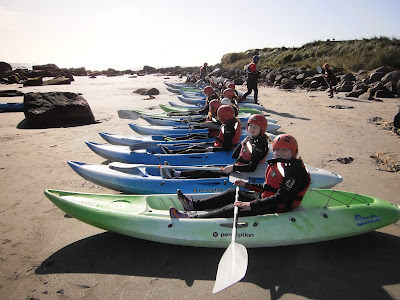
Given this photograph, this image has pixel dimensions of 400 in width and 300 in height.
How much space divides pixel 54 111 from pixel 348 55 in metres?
23.7

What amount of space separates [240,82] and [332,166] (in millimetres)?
19339

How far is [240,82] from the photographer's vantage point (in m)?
24.6

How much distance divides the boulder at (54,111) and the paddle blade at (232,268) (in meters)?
9.51

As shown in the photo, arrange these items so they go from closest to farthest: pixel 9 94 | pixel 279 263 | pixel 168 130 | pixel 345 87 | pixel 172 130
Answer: pixel 279 263 < pixel 172 130 < pixel 168 130 < pixel 345 87 < pixel 9 94

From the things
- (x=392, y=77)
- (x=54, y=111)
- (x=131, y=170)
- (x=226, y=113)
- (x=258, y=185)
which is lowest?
(x=54, y=111)

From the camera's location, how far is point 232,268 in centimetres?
257

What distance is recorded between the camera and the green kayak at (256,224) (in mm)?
3266

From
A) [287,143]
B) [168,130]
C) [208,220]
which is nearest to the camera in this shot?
[287,143]

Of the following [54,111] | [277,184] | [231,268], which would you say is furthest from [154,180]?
[54,111]

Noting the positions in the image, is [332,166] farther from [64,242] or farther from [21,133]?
[21,133]

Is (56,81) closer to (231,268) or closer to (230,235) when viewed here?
(230,235)

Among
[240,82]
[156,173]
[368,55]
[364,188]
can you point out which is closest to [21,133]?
[156,173]

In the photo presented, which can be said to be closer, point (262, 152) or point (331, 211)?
point (331, 211)

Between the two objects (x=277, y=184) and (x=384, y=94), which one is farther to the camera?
(x=384, y=94)
